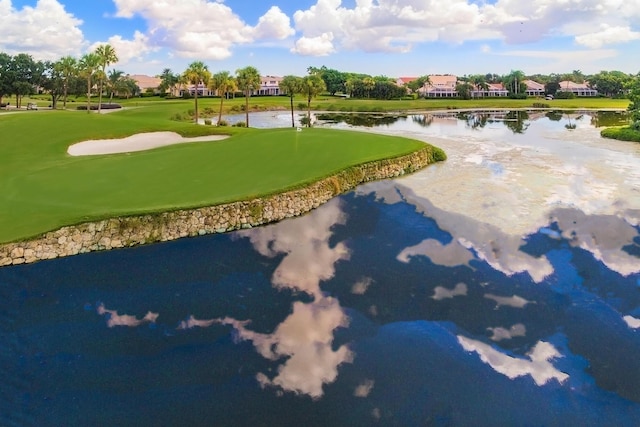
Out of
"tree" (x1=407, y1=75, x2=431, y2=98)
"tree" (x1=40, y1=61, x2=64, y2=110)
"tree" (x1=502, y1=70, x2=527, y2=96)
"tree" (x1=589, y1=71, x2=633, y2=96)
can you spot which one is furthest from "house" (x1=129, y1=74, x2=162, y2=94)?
"tree" (x1=589, y1=71, x2=633, y2=96)

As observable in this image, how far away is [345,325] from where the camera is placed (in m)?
15.4

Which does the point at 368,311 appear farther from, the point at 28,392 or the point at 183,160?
the point at 183,160

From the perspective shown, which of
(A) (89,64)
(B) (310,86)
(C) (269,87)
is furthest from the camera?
(C) (269,87)

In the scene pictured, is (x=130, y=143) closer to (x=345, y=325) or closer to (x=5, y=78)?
(x=345, y=325)

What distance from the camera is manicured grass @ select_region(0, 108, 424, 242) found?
2261cm

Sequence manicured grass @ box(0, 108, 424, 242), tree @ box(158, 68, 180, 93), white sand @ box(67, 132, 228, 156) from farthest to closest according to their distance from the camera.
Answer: tree @ box(158, 68, 180, 93) → white sand @ box(67, 132, 228, 156) → manicured grass @ box(0, 108, 424, 242)

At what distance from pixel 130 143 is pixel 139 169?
570 inches

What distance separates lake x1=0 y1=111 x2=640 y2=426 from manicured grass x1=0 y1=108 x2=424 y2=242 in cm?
302

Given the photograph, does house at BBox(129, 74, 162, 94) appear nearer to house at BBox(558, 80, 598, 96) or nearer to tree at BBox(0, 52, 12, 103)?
tree at BBox(0, 52, 12, 103)

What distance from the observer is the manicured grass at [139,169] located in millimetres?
22609

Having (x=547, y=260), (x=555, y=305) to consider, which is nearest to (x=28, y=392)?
(x=555, y=305)

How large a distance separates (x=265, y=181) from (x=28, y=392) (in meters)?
17.3

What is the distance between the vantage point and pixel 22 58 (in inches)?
3900

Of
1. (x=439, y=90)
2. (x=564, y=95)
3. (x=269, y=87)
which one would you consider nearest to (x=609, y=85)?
(x=564, y=95)
